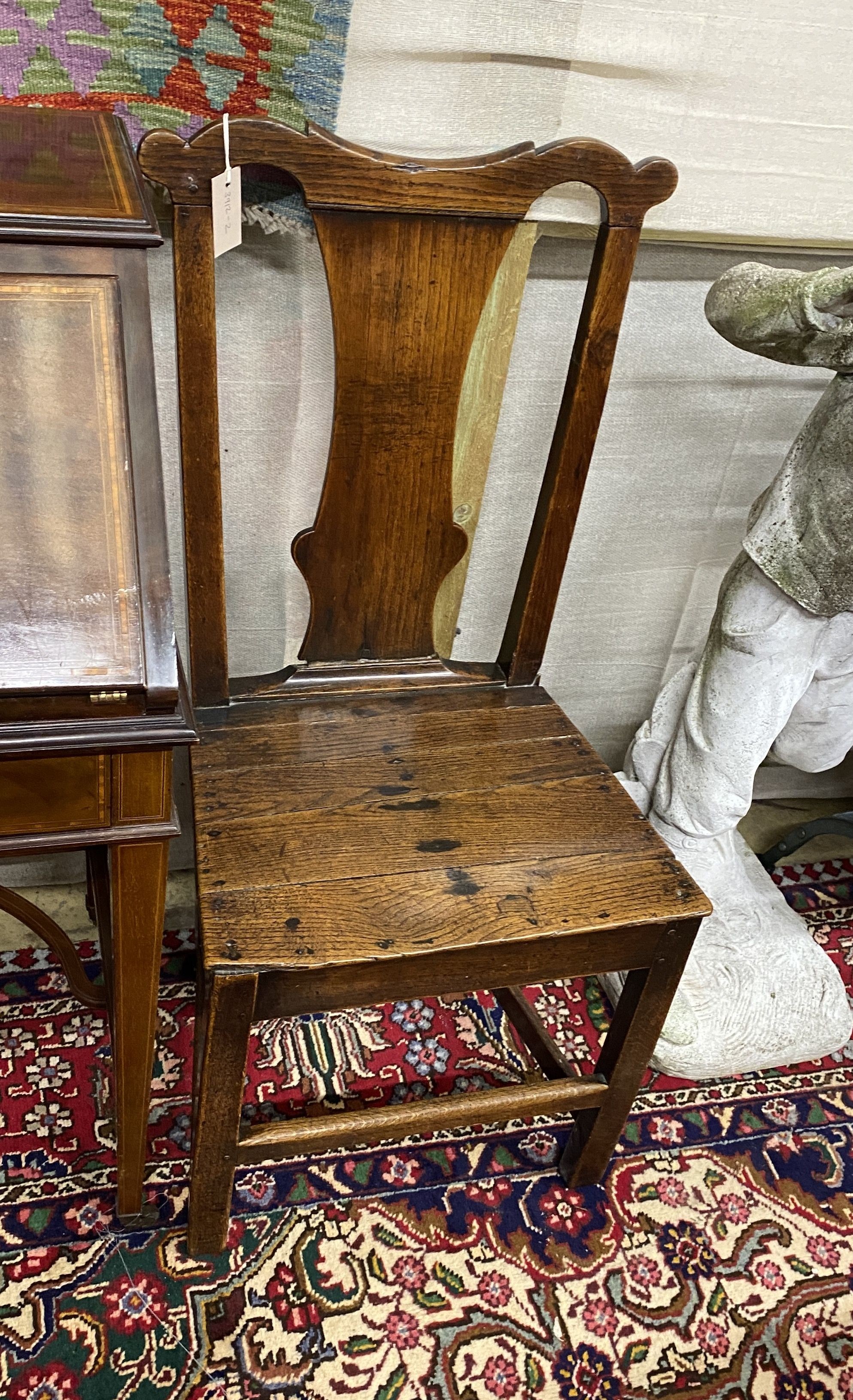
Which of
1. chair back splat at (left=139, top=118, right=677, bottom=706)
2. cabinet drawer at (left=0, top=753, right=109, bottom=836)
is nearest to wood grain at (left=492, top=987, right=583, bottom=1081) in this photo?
chair back splat at (left=139, top=118, right=677, bottom=706)

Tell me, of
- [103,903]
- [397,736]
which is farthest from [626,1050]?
[103,903]

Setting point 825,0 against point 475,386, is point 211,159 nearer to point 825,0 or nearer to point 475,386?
point 475,386

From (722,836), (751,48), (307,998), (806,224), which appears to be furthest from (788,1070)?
(751,48)

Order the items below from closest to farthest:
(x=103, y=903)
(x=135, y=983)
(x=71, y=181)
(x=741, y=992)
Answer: (x=71, y=181) < (x=135, y=983) < (x=103, y=903) < (x=741, y=992)

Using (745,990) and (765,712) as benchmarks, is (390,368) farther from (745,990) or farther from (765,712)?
(745,990)

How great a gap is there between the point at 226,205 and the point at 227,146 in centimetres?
6

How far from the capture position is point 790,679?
1.67 m

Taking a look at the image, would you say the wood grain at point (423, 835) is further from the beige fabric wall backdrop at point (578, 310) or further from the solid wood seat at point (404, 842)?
the beige fabric wall backdrop at point (578, 310)

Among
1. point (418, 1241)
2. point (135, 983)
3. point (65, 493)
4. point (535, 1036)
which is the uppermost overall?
point (65, 493)

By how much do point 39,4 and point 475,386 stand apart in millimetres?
708

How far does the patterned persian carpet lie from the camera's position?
1.38 m

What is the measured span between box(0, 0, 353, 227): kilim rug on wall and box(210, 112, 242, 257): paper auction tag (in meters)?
0.08

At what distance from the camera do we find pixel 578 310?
62.9 inches

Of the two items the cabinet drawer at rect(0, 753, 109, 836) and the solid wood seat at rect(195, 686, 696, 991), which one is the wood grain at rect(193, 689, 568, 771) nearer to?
the solid wood seat at rect(195, 686, 696, 991)
